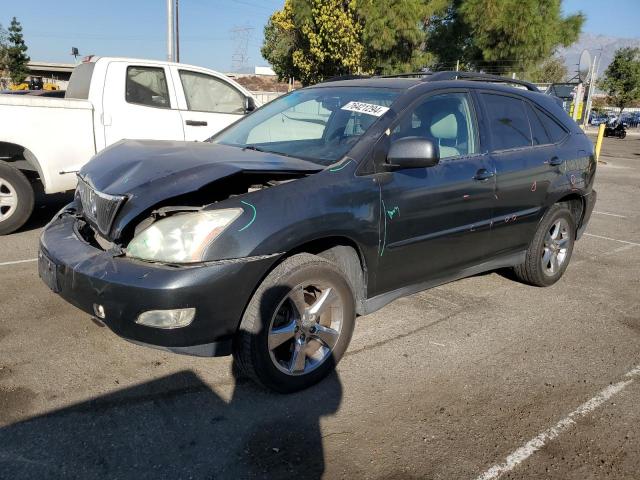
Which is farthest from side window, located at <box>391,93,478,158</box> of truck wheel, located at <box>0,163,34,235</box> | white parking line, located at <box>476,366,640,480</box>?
truck wheel, located at <box>0,163,34,235</box>

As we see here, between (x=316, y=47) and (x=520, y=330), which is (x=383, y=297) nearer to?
(x=520, y=330)

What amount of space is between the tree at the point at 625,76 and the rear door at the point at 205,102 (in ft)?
186

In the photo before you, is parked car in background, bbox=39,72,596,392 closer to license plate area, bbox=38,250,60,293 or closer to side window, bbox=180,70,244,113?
license plate area, bbox=38,250,60,293

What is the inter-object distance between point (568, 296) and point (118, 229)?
3.89 metres

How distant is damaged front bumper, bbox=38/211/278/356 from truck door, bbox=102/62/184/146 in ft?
13.7

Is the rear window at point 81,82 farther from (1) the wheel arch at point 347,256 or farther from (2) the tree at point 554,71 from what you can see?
(2) the tree at point 554,71

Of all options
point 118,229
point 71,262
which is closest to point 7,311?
point 71,262

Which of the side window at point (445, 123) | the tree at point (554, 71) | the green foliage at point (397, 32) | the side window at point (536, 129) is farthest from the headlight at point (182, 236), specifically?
the tree at point (554, 71)

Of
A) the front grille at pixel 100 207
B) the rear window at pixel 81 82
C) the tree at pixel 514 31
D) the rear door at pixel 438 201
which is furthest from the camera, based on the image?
the tree at pixel 514 31

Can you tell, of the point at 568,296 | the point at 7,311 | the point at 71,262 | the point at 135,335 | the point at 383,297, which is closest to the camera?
the point at 135,335

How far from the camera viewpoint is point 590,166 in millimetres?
5113

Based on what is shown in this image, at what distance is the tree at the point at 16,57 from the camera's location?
5131cm

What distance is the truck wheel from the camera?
589cm

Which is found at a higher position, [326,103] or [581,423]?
[326,103]
